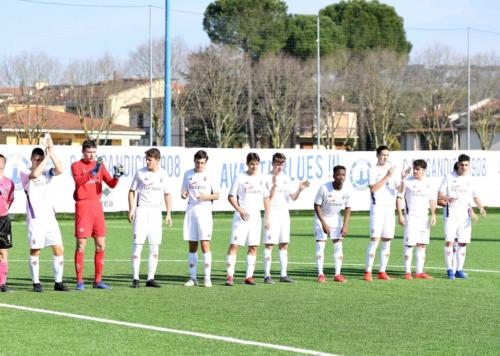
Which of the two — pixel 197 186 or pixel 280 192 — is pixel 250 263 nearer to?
pixel 280 192

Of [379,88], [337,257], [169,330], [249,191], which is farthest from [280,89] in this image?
[169,330]

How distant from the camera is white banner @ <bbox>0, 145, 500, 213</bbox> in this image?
107ft

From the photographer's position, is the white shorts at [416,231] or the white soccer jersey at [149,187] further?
the white shorts at [416,231]

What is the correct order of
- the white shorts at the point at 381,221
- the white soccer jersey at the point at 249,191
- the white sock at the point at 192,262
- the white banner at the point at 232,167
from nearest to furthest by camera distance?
the white sock at the point at 192,262 → the white soccer jersey at the point at 249,191 → the white shorts at the point at 381,221 → the white banner at the point at 232,167

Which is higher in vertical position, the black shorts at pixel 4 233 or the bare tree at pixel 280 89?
the bare tree at pixel 280 89

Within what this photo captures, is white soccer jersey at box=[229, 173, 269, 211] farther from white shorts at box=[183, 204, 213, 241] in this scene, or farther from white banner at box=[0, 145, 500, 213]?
white banner at box=[0, 145, 500, 213]

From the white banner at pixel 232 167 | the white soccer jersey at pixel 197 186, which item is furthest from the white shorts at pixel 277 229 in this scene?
the white banner at pixel 232 167

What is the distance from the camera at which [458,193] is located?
17.8m

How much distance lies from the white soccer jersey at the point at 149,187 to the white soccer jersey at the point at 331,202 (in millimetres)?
2572

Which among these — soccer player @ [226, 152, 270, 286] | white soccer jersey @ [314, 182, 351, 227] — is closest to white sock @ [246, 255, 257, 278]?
soccer player @ [226, 152, 270, 286]

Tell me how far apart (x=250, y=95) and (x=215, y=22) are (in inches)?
354

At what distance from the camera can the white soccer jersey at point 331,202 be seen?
55.2 ft

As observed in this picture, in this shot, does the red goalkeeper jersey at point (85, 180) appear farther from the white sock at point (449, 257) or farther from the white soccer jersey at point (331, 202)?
the white sock at point (449, 257)

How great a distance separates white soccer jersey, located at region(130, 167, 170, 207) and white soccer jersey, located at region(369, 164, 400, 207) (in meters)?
3.45
